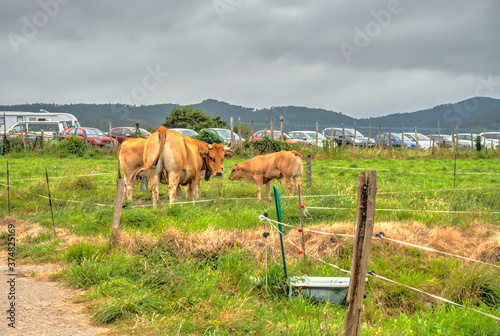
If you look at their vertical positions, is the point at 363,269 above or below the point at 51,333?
above

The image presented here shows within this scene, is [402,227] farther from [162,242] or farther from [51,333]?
[51,333]

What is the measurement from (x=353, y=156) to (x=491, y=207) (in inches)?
568

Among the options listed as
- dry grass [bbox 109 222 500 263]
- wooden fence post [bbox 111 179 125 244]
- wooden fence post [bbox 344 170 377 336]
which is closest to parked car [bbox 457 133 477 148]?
dry grass [bbox 109 222 500 263]

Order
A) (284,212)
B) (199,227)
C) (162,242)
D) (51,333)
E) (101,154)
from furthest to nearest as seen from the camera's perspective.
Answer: (101,154)
(284,212)
(199,227)
(162,242)
(51,333)

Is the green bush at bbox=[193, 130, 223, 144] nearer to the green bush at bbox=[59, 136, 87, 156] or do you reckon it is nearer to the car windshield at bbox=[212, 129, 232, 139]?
the car windshield at bbox=[212, 129, 232, 139]

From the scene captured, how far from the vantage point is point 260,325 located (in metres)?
4.61

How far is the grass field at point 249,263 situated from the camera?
15.9ft

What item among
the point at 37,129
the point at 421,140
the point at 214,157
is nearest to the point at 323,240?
the point at 214,157

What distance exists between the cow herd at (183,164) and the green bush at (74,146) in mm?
12908

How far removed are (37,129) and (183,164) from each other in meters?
27.8

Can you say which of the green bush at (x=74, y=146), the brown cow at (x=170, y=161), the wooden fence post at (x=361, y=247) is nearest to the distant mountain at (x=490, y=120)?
the green bush at (x=74, y=146)

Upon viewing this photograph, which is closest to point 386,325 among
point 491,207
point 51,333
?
point 51,333

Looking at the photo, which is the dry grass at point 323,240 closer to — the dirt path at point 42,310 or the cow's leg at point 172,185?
the dirt path at point 42,310

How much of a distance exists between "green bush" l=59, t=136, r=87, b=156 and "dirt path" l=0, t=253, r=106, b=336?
18.5 metres
